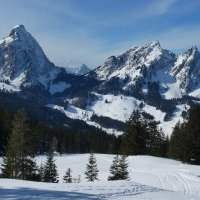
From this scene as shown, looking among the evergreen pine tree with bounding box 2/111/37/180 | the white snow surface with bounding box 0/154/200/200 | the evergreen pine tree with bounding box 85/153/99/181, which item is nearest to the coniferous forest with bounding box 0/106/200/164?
the evergreen pine tree with bounding box 2/111/37/180

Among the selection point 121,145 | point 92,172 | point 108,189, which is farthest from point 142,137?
point 108,189

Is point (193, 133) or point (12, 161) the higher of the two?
point (193, 133)

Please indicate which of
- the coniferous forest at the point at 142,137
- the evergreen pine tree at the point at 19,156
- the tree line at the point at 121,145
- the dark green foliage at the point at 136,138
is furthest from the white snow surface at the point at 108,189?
the dark green foliage at the point at 136,138

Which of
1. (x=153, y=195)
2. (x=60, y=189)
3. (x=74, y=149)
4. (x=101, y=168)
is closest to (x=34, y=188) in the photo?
(x=60, y=189)

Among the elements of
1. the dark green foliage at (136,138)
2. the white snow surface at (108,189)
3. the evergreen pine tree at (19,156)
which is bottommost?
the white snow surface at (108,189)

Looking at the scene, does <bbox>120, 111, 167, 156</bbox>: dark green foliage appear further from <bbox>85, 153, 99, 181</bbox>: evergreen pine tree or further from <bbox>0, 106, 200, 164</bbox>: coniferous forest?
<bbox>85, 153, 99, 181</bbox>: evergreen pine tree

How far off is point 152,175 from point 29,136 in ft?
47.1

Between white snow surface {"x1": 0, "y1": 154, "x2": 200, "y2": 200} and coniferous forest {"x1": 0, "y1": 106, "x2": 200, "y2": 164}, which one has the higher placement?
coniferous forest {"x1": 0, "y1": 106, "x2": 200, "y2": 164}

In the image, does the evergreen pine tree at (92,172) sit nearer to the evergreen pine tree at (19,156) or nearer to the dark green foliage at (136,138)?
the evergreen pine tree at (19,156)

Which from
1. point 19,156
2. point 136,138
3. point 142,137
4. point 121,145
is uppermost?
point 142,137

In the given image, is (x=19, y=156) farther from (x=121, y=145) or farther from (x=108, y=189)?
(x=121, y=145)

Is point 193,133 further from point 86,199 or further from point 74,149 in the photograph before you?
point 74,149

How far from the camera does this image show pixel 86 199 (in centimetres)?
2548

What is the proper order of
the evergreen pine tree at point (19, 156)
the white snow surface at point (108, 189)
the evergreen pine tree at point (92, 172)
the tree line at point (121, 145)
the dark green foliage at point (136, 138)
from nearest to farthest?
the white snow surface at point (108, 189), the evergreen pine tree at point (19, 156), the tree line at point (121, 145), the evergreen pine tree at point (92, 172), the dark green foliage at point (136, 138)
